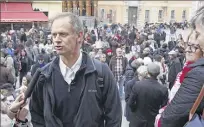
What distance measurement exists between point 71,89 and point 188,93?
91 centimetres

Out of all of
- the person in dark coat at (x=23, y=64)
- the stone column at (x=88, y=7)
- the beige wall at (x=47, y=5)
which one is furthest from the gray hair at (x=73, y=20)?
the stone column at (x=88, y=7)

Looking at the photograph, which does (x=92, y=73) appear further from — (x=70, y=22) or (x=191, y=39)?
(x=191, y=39)

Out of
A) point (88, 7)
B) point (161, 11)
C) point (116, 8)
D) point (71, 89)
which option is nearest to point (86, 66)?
point (71, 89)

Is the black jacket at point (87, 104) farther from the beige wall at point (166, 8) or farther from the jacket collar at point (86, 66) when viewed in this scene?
the beige wall at point (166, 8)

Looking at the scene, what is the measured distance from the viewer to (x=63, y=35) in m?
2.59

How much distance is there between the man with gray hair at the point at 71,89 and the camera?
259 centimetres

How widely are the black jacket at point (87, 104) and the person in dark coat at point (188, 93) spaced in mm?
584

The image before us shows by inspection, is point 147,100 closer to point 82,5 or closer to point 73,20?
point 73,20

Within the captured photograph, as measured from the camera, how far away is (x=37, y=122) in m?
2.71

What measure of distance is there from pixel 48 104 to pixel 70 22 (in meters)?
0.61

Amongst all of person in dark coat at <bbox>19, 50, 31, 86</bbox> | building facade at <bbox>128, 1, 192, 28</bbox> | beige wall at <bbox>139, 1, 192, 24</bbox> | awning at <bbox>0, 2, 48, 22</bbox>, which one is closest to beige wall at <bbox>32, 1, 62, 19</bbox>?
awning at <bbox>0, 2, 48, 22</bbox>

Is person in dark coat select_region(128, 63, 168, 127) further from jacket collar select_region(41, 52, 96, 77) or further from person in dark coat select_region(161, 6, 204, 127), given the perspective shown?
person in dark coat select_region(161, 6, 204, 127)

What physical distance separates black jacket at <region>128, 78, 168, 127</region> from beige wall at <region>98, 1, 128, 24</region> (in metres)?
55.1

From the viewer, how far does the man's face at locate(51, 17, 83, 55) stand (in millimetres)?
2584
